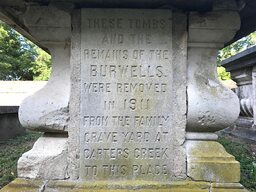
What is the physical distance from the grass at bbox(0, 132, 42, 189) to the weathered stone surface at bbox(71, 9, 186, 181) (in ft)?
5.62

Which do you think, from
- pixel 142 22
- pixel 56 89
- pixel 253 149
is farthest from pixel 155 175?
pixel 253 149

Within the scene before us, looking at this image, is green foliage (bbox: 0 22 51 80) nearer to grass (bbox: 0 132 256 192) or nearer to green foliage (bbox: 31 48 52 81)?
green foliage (bbox: 31 48 52 81)

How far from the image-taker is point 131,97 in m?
2.48

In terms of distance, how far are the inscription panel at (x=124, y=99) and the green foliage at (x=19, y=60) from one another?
789 inches

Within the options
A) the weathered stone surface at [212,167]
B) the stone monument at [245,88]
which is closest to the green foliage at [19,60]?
the stone monument at [245,88]

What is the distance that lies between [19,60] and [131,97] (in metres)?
21.2

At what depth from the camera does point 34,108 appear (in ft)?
8.18

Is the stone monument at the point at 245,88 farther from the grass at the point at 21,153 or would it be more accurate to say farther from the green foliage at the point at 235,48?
the green foliage at the point at 235,48

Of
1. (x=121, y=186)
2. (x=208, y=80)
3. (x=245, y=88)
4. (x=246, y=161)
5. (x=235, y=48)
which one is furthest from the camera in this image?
(x=235, y=48)

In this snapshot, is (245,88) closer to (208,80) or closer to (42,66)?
(208,80)

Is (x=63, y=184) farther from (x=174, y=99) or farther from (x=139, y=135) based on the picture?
(x=174, y=99)

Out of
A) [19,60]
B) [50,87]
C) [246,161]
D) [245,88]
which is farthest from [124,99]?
[19,60]

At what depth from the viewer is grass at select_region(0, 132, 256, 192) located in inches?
144

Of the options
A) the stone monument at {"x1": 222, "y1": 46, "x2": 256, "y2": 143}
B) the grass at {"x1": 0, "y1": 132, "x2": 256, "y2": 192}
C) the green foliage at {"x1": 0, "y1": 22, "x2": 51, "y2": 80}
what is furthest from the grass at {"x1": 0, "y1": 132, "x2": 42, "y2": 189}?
the green foliage at {"x1": 0, "y1": 22, "x2": 51, "y2": 80}
